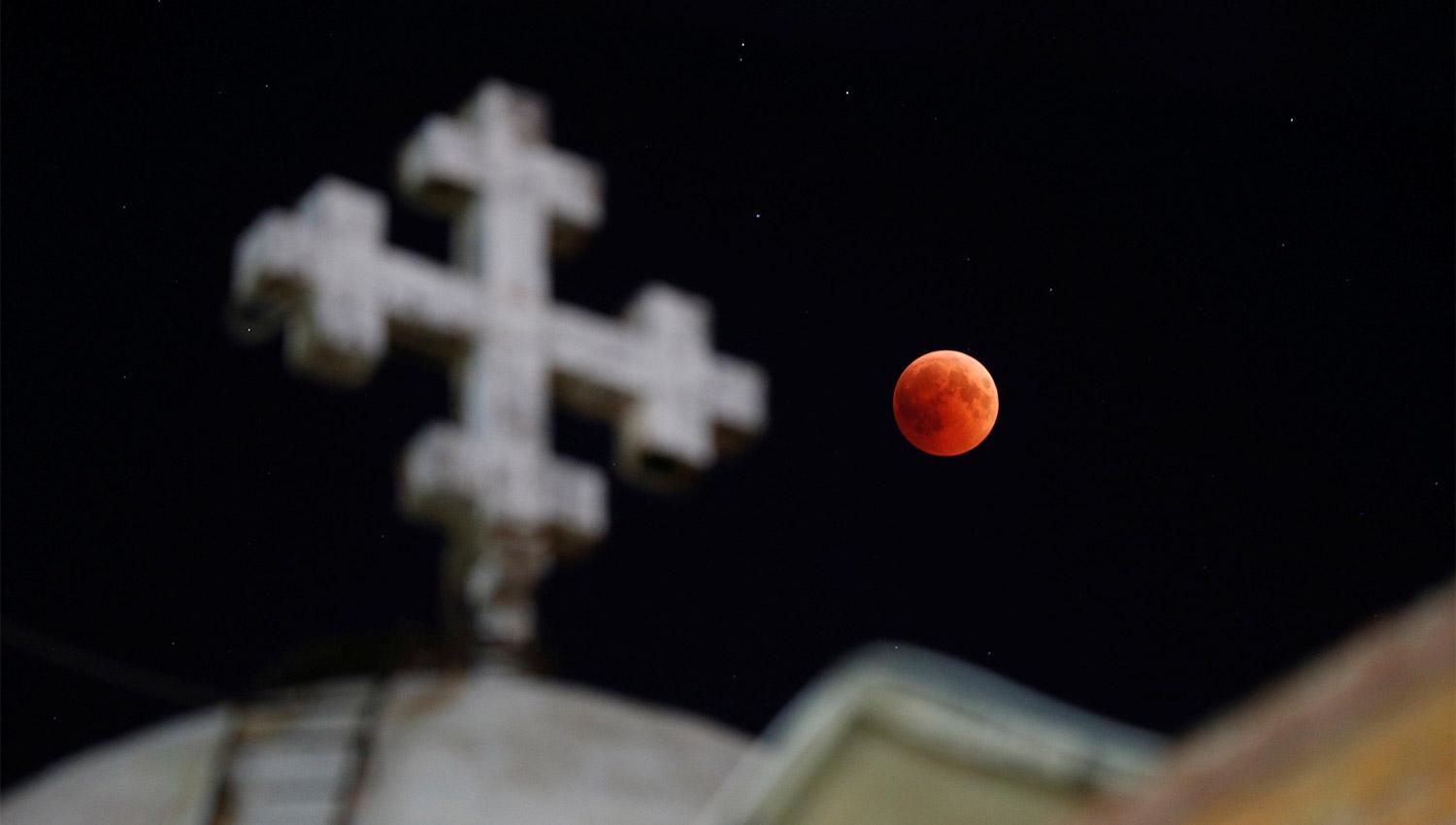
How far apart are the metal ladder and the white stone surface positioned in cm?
6

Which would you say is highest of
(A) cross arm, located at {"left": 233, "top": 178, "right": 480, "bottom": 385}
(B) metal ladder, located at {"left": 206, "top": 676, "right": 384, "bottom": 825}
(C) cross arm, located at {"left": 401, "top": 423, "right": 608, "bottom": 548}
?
(A) cross arm, located at {"left": 233, "top": 178, "right": 480, "bottom": 385}

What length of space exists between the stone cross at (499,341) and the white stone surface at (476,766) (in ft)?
1.64

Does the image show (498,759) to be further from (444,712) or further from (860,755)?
(860,755)

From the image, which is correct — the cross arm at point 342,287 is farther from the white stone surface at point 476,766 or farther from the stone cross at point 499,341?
the white stone surface at point 476,766

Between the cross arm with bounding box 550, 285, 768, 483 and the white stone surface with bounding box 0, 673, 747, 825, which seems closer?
the white stone surface with bounding box 0, 673, 747, 825

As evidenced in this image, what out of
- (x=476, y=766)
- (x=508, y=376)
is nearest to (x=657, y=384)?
(x=508, y=376)

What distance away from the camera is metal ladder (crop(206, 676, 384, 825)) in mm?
9180

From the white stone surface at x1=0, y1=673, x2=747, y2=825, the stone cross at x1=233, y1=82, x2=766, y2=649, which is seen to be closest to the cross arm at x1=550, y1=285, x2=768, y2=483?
the stone cross at x1=233, y1=82, x2=766, y2=649

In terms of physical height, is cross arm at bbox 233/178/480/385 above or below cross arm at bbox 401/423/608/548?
above

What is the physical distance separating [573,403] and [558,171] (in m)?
1.28

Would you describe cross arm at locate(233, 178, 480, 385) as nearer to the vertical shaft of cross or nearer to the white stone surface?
the vertical shaft of cross

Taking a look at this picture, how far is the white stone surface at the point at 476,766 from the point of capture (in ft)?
30.4

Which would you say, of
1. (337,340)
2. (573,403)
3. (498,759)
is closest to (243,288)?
(337,340)

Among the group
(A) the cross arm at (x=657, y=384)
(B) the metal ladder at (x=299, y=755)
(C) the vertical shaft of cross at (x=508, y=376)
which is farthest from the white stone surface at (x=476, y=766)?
(A) the cross arm at (x=657, y=384)
